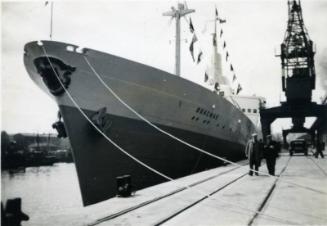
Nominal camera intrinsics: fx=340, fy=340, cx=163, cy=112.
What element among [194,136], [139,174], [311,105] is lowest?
[139,174]

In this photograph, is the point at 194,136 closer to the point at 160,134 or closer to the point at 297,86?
the point at 160,134

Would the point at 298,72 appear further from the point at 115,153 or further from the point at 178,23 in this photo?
the point at 115,153

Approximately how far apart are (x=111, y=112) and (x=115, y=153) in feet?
4.00

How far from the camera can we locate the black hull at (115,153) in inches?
377

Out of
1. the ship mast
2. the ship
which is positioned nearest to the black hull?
the ship

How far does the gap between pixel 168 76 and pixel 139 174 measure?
11.2ft

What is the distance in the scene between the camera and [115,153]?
395 inches

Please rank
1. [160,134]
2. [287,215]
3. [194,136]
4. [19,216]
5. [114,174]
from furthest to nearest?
[194,136], [160,134], [114,174], [287,215], [19,216]

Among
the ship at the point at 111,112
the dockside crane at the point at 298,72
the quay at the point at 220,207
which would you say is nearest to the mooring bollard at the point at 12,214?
the quay at the point at 220,207

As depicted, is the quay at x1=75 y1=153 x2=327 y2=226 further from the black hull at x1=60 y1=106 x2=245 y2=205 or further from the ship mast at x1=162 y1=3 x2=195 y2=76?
the ship mast at x1=162 y1=3 x2=195 y2=76

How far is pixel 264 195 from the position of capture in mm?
6238

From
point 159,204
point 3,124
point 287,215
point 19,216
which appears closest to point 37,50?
point 3,124

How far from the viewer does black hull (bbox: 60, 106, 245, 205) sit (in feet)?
31.4

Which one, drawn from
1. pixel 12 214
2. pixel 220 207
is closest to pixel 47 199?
pixel 220 207
